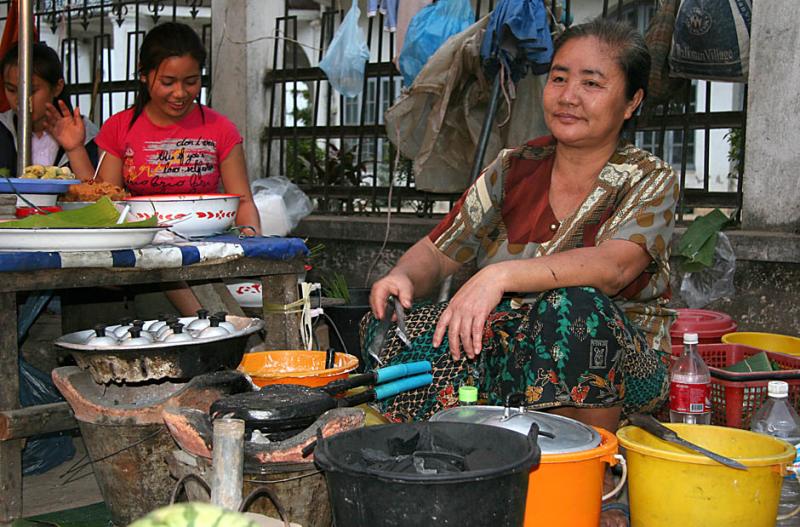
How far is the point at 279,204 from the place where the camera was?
558cm

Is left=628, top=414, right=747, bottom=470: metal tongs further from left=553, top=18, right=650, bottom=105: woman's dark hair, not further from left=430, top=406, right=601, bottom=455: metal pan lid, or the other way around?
left=553, top=18, right=650, bottom=105: woman's dark hair

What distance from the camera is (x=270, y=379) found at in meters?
2.62

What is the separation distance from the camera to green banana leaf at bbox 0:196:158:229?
2.50 metres

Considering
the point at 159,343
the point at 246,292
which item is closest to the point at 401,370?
the point at 159,343

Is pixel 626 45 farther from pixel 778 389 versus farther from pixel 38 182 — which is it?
pixel 38 182

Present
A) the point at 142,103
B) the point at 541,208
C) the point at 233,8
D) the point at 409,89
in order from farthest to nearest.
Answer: the point at 233,8, the point at 409,89, the point at 142,103, the point at 541,208

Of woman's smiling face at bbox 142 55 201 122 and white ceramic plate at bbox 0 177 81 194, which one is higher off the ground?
woman's smiling face at bbox 142 55 201 122

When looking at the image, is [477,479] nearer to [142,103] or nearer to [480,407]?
[480,407]

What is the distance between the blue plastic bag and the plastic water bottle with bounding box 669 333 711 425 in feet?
7.86

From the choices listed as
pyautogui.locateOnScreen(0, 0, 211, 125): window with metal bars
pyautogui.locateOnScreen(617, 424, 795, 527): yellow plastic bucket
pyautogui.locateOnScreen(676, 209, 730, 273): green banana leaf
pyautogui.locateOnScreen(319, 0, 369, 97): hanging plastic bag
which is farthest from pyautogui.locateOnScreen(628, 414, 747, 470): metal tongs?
pyautogui.locateOnScreen(0, 0, 211, 125): window with metal bars

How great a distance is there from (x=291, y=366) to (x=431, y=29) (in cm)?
240

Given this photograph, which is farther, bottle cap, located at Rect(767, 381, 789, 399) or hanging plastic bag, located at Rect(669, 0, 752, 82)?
hanging plastic bag, located at Rect(669, 0, 752, 82)

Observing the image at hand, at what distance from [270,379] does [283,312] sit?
25.1 inches

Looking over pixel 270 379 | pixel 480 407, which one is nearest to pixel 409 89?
pixel 270 379
